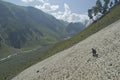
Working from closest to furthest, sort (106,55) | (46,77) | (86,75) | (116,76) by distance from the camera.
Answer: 1. (116,76)
2. (86,75)
3. (106,55)
4. (46,77)

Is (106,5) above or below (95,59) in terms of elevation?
above

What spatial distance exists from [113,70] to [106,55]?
Answer: 8.54 meters

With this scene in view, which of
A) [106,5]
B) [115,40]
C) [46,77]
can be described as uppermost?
[106,5]

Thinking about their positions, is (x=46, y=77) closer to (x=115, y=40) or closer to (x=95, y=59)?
(x=95, y=59)

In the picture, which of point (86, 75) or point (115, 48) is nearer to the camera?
point (86, 75)

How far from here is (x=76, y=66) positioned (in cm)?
4191

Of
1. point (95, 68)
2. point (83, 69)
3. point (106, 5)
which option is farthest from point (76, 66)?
point (106, 5)

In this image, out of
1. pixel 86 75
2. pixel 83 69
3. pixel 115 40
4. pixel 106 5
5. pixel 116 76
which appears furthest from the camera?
pixel 106 5

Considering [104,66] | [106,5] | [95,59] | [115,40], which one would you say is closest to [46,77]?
[95,59]

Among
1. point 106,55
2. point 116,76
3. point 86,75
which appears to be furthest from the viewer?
point 106,55

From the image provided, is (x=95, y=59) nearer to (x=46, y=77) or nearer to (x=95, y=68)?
(x=95, y=68)

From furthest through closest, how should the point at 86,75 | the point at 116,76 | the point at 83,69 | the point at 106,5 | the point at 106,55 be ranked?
1. the point at 106,5
2. the point at 106,55
3. the point at 83,69
4. the point at 86,75
5. the point at 116,76

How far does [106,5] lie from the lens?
6019 inches

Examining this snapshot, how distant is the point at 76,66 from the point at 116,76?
39.1 ft
